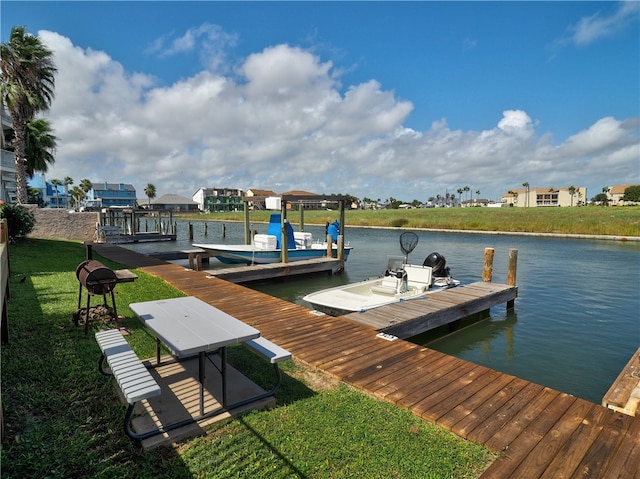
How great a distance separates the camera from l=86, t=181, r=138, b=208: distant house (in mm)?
114219

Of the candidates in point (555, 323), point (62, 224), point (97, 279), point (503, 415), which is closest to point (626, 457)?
point (503, 415)

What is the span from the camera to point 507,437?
3.51 metres

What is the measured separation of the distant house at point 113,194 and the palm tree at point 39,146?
91173 mm

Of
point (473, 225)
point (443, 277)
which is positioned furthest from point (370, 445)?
point (473, 225)

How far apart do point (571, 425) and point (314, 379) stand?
2.81 metres

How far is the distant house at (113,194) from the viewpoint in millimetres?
114219

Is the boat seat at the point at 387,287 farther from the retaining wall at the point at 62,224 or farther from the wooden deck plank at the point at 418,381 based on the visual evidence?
the retaining wall at the point at 62,224

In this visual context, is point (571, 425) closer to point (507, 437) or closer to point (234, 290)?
point (507, 437)

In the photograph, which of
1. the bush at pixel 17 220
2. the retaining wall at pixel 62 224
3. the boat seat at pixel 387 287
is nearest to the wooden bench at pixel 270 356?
the boat seat at pixel 387 287

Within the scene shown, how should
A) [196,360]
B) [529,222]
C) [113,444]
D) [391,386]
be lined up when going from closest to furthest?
[113,444] < [391,386] < [196,360] < [529,222]

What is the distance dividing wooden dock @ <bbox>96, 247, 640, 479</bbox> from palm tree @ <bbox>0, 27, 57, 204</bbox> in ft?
73.0

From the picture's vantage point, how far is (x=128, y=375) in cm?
323

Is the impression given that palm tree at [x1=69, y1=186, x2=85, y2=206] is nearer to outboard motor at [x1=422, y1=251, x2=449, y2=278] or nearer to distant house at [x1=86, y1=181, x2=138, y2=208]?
distant house at [x1=86, y1=181, x2=138, y2=208]

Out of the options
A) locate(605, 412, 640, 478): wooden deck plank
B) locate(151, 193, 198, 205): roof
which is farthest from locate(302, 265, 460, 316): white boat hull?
locate(151, 193, 198, 205): roof
